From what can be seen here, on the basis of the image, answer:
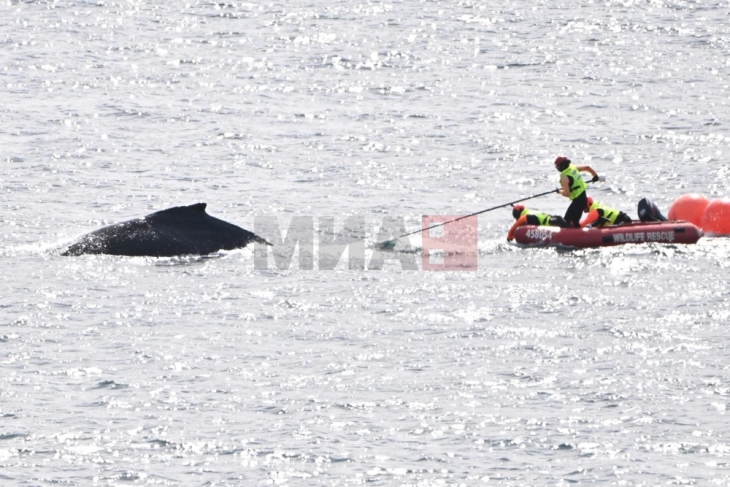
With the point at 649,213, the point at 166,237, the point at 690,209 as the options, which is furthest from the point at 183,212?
the point at 690,209

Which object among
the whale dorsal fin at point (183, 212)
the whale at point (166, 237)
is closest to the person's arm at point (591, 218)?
the whale at point (166, 237)

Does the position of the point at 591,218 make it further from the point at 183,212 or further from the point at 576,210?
the point at 183,212

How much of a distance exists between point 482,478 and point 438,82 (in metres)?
37.5

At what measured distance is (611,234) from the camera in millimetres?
26453

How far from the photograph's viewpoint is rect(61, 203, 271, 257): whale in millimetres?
25438

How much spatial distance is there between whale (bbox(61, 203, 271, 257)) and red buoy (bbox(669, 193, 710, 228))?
9040 mm

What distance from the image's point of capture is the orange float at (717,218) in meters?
26.8

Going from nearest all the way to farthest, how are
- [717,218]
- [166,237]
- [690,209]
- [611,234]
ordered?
[166,237]
[611,234]
[717,218]
[690,209]

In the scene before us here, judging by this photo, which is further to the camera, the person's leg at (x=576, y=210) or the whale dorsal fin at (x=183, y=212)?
the person's leg at (x=576, y=210)

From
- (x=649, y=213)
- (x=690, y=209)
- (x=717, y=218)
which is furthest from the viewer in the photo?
(x=690, y=209)

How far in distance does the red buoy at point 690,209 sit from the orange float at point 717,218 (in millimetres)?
253

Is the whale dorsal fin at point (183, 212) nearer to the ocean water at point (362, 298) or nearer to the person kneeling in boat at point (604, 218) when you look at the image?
the ocean water at point (362, 298)

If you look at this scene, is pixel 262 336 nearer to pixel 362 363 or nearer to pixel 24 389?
pixel 362 363

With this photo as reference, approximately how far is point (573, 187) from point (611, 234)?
1426 millimetres
